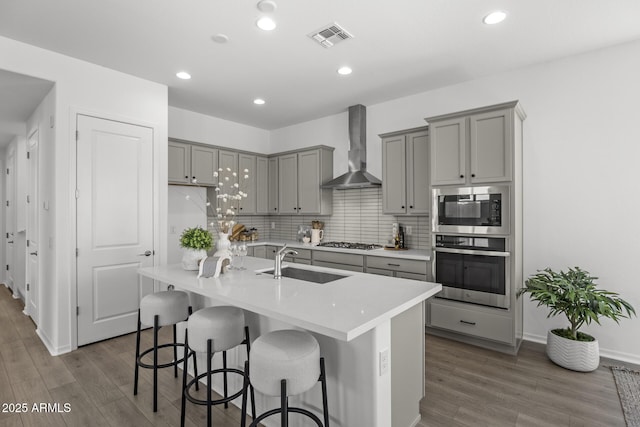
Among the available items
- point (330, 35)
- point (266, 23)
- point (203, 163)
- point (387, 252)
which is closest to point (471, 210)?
point (387, 252)

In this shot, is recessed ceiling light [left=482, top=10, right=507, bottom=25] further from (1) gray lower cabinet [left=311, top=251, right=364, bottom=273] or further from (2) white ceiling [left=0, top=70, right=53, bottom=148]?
(2) white ceiling [left=0, top=70, right=53, bottom=148]

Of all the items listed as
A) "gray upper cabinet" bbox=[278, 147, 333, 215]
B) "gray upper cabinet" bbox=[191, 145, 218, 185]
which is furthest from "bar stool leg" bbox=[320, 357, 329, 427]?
"gray upper cabinet" bbox=[191, 145, 218, 185]

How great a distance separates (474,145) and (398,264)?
1500 mm

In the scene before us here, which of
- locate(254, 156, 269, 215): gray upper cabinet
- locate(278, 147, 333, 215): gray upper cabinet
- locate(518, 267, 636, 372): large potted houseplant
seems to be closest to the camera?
locate(518, 267, 636, 372): large potted houseplant

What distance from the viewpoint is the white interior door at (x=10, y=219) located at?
531 centimetres

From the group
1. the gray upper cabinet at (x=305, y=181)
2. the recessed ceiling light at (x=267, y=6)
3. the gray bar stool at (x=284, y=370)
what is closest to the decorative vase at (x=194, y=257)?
the gray bar stool at (x=284, y=370)

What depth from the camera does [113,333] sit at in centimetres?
346

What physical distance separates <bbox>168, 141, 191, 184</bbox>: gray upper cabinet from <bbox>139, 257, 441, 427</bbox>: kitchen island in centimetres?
255

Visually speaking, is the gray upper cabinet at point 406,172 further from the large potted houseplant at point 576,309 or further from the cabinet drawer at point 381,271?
the large potted houseplant at point 576,309

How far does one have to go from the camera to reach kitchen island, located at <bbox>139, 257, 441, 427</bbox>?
1.56 meters

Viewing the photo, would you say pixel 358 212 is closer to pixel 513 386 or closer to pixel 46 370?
pixel 513 386

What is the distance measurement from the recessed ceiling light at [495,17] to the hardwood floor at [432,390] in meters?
2.86

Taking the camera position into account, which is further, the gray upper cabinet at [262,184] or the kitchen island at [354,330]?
the gray upper cabinet at [262,184]

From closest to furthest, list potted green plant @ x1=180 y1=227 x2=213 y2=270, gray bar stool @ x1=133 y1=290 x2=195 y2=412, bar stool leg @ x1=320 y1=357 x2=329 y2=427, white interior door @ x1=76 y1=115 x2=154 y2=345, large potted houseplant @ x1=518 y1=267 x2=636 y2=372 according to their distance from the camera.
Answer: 1. bar stool leg @ x1=320 y1=357 x2=329 y2=427
2. gray bar stool @ x1=133 y1=290 x2=195 y2=412
3. potted green plant @ x1=180 y1=227 x2=213 y2=270
4. large potted houseplant @ x1=518 y1=267 x2=636 y2=372
5. white interior door @ x1=76 y1=115 x2=154 y2=345
